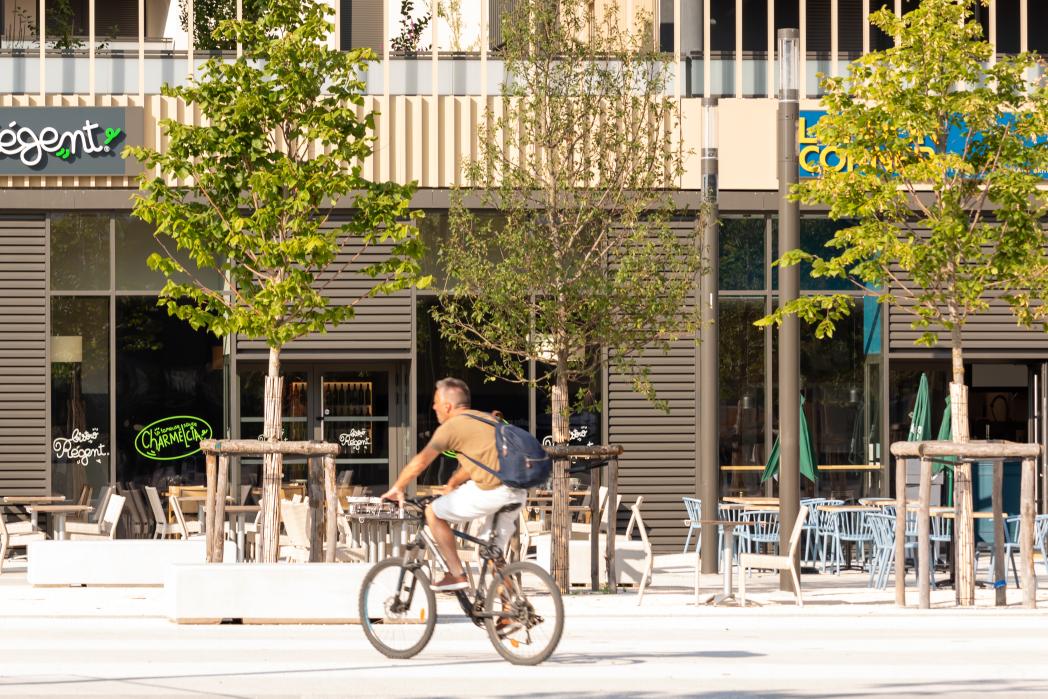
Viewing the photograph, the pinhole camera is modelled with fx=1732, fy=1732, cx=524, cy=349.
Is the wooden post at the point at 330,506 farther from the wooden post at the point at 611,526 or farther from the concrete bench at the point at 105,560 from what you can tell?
the wooden post at the point at 611,526

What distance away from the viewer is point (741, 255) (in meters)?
22.0

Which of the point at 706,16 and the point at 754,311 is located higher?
the point at 706,16

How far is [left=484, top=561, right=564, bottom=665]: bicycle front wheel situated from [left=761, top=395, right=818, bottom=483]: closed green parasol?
33.8ft

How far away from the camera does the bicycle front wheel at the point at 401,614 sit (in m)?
10.5

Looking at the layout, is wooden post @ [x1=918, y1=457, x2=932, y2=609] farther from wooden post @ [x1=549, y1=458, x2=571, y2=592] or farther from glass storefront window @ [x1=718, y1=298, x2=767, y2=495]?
glass storefront window @ [x1=718, y1=298, x2=767, y2=495]

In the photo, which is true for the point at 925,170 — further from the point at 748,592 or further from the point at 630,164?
the point at 748,592

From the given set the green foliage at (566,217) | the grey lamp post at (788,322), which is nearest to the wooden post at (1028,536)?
the grey lamp post at (788,322)

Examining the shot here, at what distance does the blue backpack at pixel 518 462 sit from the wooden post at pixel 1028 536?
584cm

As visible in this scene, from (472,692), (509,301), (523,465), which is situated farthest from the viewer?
(509,301)

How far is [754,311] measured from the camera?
2192 centimetres

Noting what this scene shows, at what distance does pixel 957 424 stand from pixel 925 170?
7.39 ft

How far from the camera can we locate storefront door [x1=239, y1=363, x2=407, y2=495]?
21750mm

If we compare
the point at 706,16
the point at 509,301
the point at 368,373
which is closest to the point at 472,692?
the point at 509,301

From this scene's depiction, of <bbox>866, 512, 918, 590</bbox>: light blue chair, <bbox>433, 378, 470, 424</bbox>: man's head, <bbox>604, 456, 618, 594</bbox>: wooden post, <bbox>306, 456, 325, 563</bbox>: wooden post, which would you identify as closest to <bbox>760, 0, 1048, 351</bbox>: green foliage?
<bbox>604, 456, 618, 594</bbox>: wooden post
